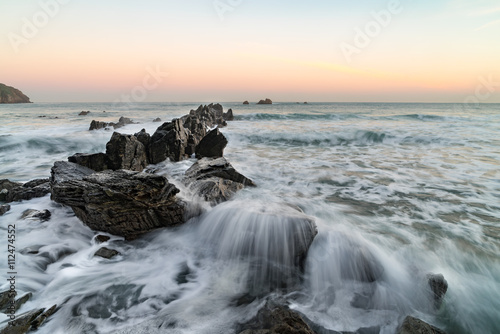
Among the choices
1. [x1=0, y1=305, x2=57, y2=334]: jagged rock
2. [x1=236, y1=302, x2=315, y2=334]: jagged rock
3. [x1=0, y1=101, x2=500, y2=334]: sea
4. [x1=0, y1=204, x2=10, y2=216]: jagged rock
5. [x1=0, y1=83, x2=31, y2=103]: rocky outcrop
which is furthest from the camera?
[x1=0, y1=83, x2=31, y2=103]: rocky outcrop

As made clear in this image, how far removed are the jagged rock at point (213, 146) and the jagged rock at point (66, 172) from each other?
4.51 m

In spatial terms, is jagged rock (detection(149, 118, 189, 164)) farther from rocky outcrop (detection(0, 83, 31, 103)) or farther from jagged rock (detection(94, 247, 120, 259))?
rocky outcrop (detection(0, 83, 31, 103))

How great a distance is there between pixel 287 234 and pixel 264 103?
10887 centimetres

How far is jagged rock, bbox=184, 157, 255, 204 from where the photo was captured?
20.3 ft

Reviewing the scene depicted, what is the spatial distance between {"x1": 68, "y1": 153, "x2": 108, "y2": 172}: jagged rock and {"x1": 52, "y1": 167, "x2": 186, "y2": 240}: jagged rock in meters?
2.19

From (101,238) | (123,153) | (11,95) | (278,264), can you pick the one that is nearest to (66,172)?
(123,153)

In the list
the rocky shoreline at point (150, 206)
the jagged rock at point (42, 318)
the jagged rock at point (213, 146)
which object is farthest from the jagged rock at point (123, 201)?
the jagged rock at point (213, 146)

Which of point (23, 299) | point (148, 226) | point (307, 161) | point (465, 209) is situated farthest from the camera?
point (307, 161)

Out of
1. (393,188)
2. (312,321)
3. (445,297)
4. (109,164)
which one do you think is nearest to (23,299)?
(312,321)

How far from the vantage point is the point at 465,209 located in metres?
6.41

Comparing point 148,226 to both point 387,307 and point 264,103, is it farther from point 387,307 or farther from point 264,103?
point 264,103

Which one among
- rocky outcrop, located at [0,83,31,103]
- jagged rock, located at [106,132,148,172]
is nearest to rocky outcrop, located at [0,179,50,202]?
jagged rock, located at [106,132,148,172]

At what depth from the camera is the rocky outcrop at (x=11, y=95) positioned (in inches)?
4382

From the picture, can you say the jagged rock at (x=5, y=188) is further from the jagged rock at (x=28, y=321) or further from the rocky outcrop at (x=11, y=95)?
the rocky outcrop at (x=11, y=95)
